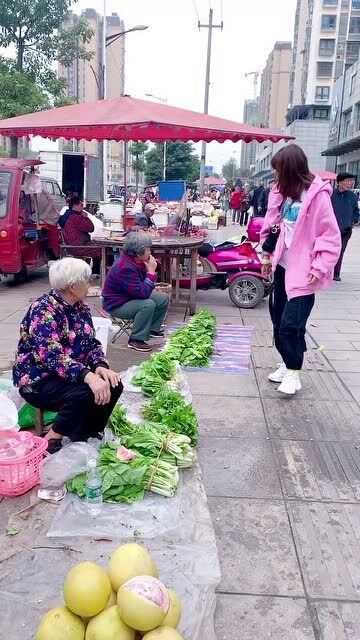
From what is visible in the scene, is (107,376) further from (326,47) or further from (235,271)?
(326,47)

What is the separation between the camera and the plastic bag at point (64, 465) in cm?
304

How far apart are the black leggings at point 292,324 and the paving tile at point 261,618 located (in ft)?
7.57

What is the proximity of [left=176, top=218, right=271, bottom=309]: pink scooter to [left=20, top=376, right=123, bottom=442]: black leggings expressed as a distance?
4956mm

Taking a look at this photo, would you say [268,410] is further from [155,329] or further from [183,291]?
[183,291]

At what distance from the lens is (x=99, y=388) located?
122 inches

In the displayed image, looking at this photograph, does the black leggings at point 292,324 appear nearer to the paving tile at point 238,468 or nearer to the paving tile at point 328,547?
the paving tile at point 238,468

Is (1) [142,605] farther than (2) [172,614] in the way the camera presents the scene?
No

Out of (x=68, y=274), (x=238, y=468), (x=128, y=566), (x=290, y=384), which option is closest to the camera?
Result: (x=128, y=566)

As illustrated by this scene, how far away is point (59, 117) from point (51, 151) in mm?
15829

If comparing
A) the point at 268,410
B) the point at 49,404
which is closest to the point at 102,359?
the point at 49,404

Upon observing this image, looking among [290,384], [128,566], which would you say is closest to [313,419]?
[290,384]

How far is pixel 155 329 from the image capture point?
20.7 ft

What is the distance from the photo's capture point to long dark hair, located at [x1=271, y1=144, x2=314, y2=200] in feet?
13.6

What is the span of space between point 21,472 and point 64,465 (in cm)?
23
